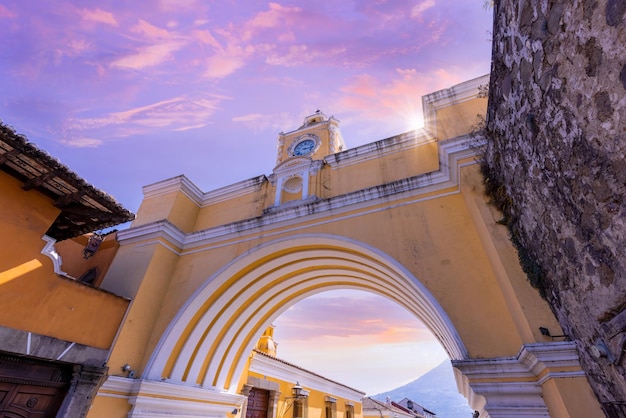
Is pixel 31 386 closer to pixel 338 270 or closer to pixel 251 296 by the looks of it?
pixel 251 296

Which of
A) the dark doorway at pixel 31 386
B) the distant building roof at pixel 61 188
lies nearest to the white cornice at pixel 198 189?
the distant building roof at pixel 61 188

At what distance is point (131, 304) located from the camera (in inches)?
228

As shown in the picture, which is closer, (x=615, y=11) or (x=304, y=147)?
(x=615, y=11)

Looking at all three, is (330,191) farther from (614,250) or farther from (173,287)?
(614,250)

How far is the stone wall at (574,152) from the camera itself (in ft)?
4.88

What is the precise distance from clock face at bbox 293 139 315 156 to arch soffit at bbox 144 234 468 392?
3.59 metres

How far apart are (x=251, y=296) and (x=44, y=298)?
3.60 meters

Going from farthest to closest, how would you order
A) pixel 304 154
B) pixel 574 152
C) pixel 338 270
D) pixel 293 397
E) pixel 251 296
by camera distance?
1. pixel 293 397
2. pixel 304 154
3. pixel 251 296
4. pixel 338 270
5. pixel 574 152

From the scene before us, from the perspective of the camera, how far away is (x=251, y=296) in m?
7.05

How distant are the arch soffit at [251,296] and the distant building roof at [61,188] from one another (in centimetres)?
221

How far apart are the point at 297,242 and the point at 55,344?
4.02 metres

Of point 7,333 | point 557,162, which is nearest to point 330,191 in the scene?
point 557,162

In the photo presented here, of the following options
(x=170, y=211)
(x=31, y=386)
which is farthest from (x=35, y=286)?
(x=170, y=211)

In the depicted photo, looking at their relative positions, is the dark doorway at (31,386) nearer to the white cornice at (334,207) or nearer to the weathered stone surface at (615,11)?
the white cornice at (334,207)
